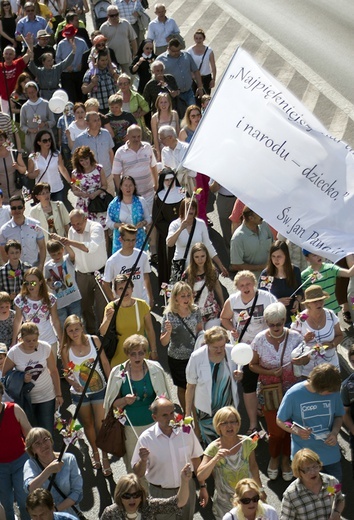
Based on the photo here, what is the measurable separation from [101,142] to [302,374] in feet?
18.5

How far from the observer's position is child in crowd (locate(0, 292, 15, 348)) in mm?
11556

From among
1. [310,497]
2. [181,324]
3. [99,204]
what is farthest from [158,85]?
[310,497]

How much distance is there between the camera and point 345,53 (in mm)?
24688

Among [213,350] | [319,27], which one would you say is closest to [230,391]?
[213,350]

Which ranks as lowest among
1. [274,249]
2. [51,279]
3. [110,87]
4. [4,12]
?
[4,12]

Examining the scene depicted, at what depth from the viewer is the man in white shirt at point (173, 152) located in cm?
1449

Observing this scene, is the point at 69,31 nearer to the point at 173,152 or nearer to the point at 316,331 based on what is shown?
the point at 173,152

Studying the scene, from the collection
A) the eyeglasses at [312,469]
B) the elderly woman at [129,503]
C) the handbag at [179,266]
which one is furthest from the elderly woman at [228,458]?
the handbag at [179,266]

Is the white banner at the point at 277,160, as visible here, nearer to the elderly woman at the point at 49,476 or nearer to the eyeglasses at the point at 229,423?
the eyeglasses at the point at 229,423

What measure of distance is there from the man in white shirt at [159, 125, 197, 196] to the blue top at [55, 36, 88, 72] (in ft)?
15.8

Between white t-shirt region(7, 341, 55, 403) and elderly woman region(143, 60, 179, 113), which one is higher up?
white t-shirt region(7, 341, 55, 403)

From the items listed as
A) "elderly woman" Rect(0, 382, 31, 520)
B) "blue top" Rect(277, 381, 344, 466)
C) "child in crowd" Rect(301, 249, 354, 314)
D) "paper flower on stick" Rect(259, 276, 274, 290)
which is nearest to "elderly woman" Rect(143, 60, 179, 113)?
"child in crowd" Rect(301, 249, 354, 314)

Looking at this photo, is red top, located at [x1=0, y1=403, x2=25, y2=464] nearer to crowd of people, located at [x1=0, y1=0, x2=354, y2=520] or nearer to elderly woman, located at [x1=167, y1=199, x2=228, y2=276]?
crowd of people, located at [x1=0, y1=0, x2=354, y2=520]

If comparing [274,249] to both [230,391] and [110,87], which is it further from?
[110,87]
